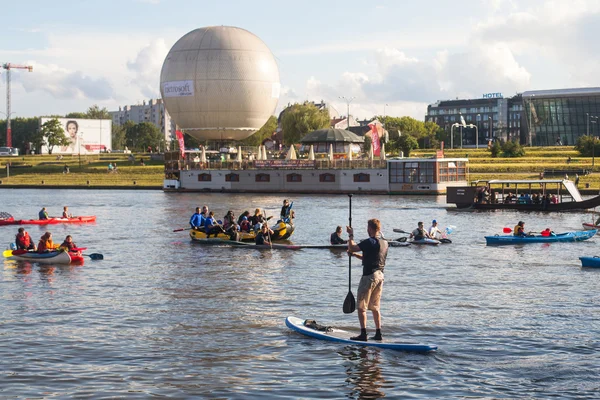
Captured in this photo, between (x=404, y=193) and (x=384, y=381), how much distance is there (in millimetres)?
77327

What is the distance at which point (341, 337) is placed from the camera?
19406mm

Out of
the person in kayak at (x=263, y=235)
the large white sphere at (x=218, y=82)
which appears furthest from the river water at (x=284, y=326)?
the large white sphere at (x=218, y=82)

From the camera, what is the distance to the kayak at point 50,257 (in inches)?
1312

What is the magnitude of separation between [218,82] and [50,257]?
3331 inches

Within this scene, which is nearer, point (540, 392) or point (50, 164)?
point (540, 392)

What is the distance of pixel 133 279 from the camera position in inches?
1185

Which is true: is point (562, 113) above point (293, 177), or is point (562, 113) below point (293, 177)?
above

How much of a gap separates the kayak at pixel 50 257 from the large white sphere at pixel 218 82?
83564 mm

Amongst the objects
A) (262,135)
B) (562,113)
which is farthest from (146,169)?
(562,113)

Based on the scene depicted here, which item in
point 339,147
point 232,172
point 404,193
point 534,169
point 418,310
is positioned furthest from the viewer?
point 339,147

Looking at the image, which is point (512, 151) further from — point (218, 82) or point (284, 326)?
point (284, 326)

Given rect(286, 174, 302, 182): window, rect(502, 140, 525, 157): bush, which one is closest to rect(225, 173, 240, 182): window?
rect(286, 174, 302, 182): window

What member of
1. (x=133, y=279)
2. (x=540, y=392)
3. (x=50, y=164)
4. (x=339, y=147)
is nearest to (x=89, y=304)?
(x=133, y=279)

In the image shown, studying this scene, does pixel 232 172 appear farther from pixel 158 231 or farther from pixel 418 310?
pixel 418 310
